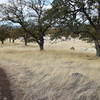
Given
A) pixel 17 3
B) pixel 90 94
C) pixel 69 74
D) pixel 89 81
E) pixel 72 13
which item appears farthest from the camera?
pixel 17 3

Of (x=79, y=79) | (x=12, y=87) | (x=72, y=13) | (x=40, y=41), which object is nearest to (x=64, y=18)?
(x=72, y=13)

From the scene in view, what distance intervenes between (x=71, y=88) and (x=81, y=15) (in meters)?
12.7

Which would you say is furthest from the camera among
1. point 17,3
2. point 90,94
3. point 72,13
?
point 17,3

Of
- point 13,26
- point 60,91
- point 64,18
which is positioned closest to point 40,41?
point 13,26

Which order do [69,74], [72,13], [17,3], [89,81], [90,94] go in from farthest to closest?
[17,3], [72,13], [69,74], [89,81], [90,94]

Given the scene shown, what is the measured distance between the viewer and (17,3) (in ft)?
100

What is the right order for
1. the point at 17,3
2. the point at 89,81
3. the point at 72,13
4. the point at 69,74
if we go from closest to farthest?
the point at 89,81, the point at 69,74, the point at 72,13, the point at 17,3

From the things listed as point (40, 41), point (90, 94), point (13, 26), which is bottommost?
point (90, 94)

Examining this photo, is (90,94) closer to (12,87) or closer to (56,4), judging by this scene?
(12,87)

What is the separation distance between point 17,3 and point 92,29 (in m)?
11.6

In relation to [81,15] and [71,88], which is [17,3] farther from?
[71,88]

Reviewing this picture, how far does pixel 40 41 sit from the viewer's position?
31.2 m

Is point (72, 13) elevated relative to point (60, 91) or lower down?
elevated

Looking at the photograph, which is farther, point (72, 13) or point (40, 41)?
point (40, 41)
